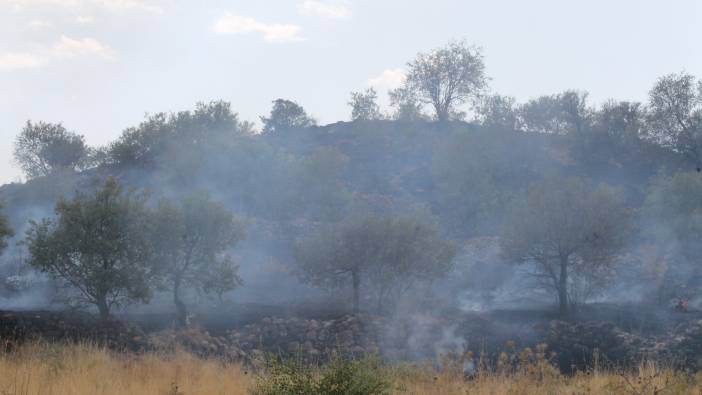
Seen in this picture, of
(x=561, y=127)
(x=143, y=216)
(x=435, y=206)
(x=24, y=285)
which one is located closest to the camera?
(x=143, y=216)

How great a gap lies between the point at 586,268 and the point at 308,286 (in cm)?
1348

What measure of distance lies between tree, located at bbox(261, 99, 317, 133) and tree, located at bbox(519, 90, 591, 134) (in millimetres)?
22299

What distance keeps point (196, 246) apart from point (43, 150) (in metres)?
37.2

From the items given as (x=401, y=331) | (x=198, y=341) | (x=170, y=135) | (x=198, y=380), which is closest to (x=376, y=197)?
(x=170, y=135)

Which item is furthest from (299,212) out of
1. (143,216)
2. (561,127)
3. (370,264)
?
(561,127)

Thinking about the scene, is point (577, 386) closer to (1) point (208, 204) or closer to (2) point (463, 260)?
(1) point (208, 204)

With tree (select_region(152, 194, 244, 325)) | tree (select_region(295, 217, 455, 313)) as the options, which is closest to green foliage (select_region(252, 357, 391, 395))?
tree (select_region(152, 194, 244, 325))

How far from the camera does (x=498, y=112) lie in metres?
64.3

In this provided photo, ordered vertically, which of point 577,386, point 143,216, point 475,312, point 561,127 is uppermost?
point 561,127

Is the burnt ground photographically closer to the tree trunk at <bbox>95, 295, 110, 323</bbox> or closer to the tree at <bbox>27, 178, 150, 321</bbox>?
the tree trunk at <bbox>95, 295, 110, 323</bbox>

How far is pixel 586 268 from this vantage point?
30.9 metres

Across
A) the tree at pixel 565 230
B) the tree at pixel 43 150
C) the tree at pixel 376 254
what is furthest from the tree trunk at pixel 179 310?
the tree at pixel 43 150

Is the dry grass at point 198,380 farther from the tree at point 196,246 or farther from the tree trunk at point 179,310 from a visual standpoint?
the tree at point 196,246

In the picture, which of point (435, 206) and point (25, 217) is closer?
point (25, 217)
